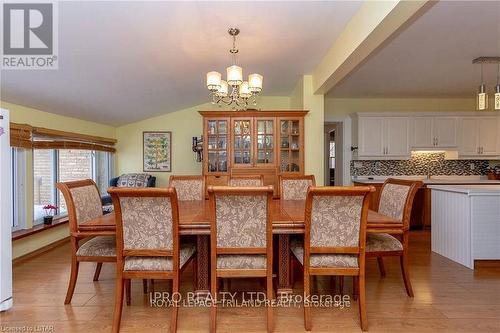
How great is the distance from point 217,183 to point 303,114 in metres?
1.56

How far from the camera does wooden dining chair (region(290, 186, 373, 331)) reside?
195 centimetres

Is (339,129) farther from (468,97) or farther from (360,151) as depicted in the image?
(468,97)

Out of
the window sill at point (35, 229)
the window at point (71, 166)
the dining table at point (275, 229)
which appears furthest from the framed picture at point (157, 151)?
the dining table at point (275, 229)

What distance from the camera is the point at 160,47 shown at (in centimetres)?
296

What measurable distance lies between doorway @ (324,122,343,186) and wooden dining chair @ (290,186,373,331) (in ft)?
12.8

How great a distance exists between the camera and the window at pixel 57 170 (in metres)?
3.95

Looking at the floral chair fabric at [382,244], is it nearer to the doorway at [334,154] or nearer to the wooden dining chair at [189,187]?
the wooden dining chair at [189,187]

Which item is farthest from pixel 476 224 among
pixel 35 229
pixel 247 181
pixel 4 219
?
pixel 35 229

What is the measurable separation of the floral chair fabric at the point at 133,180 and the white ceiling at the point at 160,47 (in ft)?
4.36

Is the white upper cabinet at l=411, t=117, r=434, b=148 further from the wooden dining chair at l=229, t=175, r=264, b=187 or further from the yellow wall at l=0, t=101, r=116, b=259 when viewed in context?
the yellow wall at l=0, t=101, r=116, b=259

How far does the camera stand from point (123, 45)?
2.78m

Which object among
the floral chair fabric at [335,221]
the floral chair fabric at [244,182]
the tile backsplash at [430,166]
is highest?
the tile backsplash at [430,166]

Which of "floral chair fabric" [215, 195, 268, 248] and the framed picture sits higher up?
the framed picture

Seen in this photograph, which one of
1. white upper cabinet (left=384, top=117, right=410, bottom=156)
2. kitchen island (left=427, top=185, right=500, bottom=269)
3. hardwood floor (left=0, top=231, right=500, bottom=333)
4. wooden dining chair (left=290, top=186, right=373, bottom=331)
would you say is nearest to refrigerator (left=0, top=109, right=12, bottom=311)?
hardwood floor (left=0, top=231, right=500, bottom=333)
